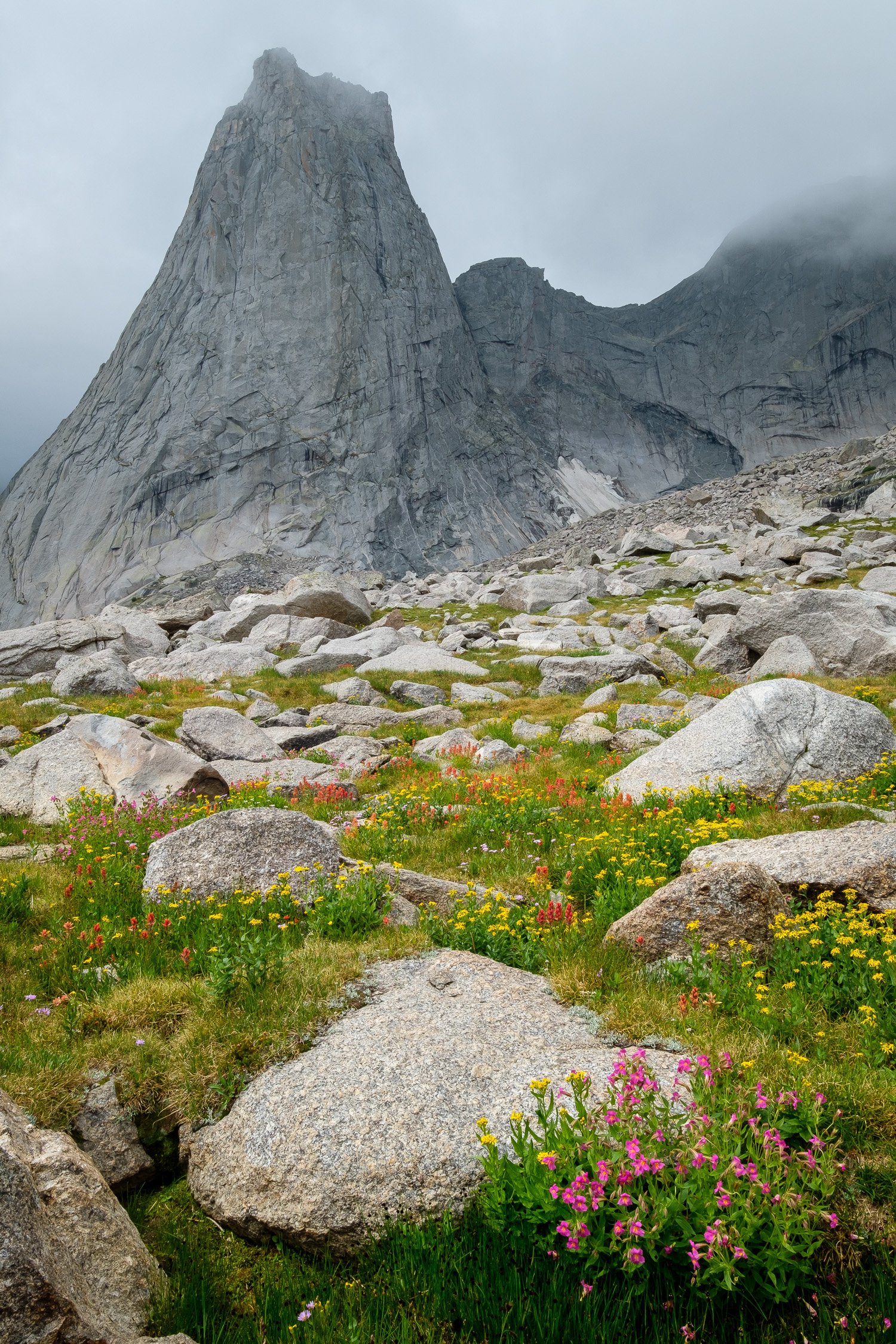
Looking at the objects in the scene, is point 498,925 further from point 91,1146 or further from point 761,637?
point 761,637

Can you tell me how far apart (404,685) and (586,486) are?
13214 centimetres

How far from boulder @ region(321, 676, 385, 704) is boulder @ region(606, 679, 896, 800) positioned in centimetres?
1027

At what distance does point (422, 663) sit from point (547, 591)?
16429 mm

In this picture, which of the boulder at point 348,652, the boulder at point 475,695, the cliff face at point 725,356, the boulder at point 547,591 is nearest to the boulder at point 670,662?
the boulder at point 475,695

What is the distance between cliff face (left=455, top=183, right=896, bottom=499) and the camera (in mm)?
147125

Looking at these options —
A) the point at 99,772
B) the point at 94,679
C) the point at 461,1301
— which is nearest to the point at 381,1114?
the point at 461,1301

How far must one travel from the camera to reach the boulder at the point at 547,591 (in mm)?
38344

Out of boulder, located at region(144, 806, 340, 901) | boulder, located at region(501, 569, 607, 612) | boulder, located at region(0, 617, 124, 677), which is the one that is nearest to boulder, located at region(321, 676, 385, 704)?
boulder, located at region(0, 617, 124, 677)

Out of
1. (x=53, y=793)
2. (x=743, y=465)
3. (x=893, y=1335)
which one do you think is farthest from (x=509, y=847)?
(x=743, y=465)

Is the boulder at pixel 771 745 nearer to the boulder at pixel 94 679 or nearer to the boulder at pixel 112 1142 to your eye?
the boulder at pixel 112 1142

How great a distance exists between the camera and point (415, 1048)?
4750 mm

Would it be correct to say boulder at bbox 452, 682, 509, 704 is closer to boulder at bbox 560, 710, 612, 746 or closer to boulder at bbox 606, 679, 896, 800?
boulder at bbox 560, 710, 612, 746

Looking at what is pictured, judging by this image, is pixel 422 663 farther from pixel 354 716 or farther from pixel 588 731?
pixel 588 731

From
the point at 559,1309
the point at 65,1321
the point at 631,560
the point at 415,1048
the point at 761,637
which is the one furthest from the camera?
the point at 631,560
